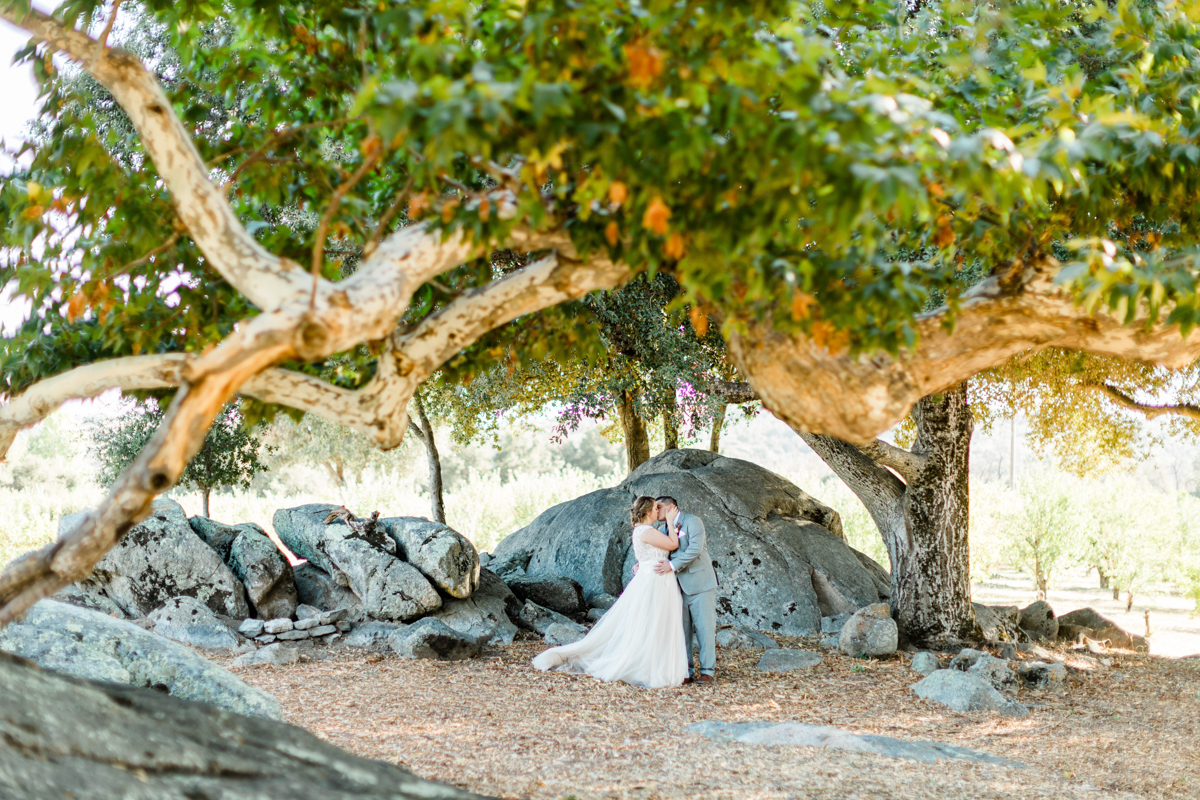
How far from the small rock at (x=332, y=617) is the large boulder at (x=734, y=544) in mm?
2935

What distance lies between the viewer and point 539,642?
10.5 m

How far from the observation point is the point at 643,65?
2943 mm

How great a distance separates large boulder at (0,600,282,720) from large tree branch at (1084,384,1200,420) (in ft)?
36.0

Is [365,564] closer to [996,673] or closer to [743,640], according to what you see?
[743,640]

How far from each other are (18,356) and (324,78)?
2.38 meters

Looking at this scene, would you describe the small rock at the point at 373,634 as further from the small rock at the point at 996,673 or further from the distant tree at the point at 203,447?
the small rock at the point at 996,673

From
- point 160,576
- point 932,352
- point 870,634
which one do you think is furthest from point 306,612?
point 932,352

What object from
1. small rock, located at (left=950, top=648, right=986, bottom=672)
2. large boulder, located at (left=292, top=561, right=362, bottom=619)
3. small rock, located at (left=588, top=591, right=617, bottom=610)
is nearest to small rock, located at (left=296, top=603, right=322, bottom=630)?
large boulder, located at (left=292, top=561, right=362, bottom=619)

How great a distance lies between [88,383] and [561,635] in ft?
23.7

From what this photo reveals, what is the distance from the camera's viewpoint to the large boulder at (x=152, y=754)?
10.1 ft

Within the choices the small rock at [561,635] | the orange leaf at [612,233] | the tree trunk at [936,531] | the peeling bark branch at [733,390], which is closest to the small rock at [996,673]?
the tree trunk at [936,531]

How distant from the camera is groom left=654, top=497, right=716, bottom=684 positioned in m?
9.02

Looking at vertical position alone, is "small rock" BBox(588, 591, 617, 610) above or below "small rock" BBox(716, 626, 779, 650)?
above

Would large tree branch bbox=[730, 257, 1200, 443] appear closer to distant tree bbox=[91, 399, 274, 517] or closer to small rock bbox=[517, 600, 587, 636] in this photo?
small rock bbox=[517, 600, 587, 636]
